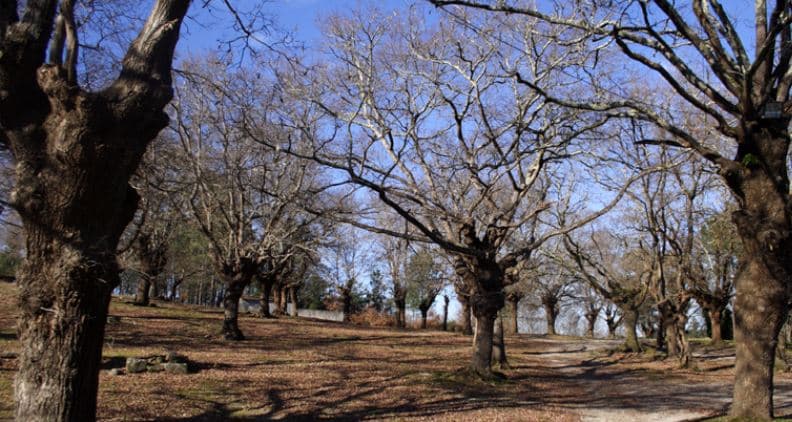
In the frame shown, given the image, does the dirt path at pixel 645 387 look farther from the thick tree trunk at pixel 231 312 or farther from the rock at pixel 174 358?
the thick tree trunk at pixel 231 312

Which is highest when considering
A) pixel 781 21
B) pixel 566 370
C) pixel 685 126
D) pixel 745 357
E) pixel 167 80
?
pixel 685 126

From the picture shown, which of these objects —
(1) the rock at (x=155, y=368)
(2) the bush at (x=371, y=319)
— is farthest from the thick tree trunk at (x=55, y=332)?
(2) the bush at (x=371, y=319)

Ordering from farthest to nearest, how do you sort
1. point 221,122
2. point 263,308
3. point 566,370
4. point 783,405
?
Result: point 263,308
point 566,370
point 221,122
point 783,405

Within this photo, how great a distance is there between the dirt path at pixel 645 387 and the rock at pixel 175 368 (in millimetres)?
7392

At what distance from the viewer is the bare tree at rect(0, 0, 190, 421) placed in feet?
17.9

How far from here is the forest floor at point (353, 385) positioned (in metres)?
9.40

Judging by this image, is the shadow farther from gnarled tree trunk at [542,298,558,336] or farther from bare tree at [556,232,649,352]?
gnarled tree trunk at [542,298,558,336]

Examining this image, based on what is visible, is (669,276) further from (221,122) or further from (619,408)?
(221,122)

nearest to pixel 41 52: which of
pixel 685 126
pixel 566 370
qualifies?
pixel 685 126

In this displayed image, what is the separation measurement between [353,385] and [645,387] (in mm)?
8190

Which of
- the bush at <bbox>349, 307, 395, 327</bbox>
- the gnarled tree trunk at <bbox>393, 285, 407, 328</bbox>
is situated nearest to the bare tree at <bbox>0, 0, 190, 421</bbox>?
the bush at <bbox>349, 307, 395, 327</bbox>

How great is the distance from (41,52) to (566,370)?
18.8 meters

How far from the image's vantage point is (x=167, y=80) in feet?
20.1

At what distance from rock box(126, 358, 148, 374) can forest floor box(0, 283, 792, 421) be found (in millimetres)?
269
